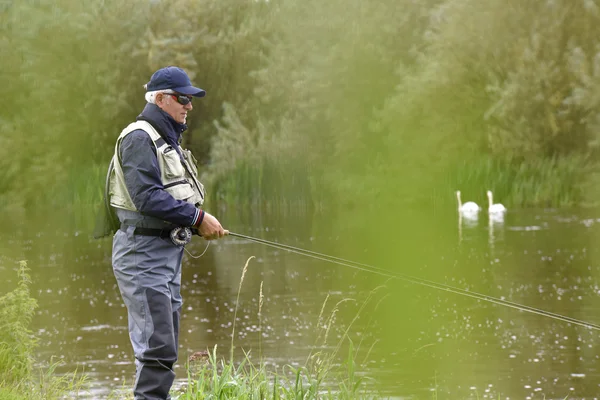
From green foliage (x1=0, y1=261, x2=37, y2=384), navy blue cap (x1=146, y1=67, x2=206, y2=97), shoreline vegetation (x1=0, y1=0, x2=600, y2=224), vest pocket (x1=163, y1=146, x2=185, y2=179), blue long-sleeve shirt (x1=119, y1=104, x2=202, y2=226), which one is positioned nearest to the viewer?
blue long-sleeve shirt (x1=119, y1=104, x2=202, y2=226)

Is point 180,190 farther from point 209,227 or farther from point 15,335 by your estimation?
point 15,335

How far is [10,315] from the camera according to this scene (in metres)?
7.16

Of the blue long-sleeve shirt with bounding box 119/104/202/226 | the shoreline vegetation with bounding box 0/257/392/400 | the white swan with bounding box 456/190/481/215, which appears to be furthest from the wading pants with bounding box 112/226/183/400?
the white swan with bounding box 456/190/481/215

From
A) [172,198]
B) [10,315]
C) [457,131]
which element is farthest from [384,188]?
[172,198]

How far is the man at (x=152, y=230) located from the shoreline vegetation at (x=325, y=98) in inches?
818

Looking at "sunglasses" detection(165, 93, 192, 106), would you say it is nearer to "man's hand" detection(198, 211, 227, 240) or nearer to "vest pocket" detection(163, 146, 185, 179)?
"vest pocket" detection(163, 146, 185, 179)

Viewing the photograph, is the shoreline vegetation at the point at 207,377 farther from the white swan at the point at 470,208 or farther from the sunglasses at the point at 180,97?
the white swan at the point at 470,208

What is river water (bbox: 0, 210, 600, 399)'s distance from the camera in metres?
9.41

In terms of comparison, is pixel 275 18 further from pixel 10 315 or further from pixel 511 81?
pixel 10 315

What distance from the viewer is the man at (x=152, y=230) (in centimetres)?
462

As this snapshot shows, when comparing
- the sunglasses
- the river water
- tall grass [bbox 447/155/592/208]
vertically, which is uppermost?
the sunglasses

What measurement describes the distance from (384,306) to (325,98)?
16880 mm

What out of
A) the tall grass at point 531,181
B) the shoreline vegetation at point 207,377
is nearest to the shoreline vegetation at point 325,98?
the tall grass at point 531,181

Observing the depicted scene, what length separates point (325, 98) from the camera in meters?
30.9
